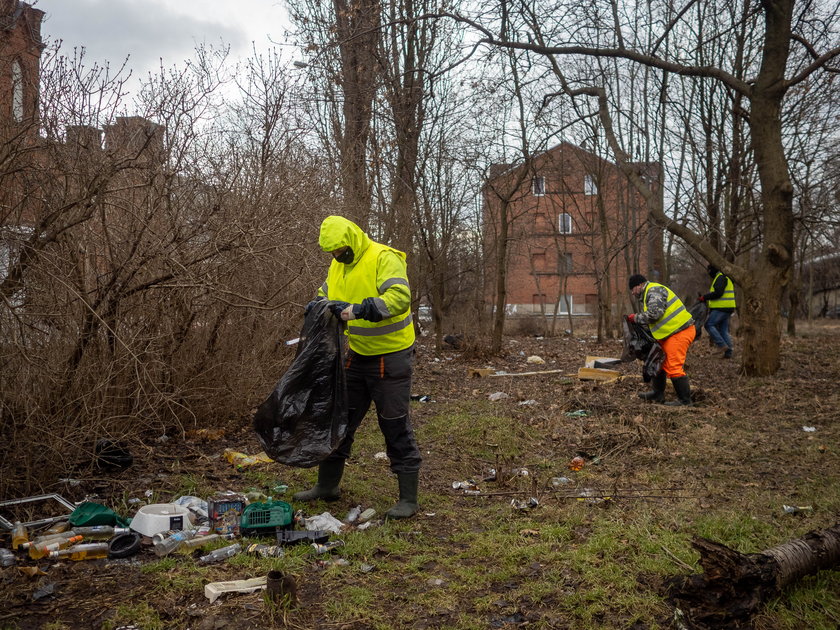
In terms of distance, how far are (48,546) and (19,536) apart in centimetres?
23

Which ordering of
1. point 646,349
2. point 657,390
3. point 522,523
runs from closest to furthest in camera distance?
point 522,523 < point 657,390 < point 646,349

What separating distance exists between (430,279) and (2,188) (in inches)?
413

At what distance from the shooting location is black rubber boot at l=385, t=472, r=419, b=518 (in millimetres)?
4467

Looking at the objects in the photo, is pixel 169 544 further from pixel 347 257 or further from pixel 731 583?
pixel 731 583

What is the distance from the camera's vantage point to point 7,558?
3.59 meters

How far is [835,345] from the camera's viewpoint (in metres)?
15.5

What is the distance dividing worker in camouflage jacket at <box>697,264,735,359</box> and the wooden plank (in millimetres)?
3149

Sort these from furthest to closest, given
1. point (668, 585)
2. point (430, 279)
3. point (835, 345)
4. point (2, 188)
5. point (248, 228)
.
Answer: point (835, 345) → point (430, 279) → point (248, 228) → point (2, 188) → point (668, 585)

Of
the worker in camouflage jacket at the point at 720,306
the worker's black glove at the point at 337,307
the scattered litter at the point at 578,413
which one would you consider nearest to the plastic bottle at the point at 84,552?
the worker's black glove at the point at 337,307

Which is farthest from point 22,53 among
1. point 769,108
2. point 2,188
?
point 769,108

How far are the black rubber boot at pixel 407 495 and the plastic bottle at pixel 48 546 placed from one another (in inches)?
72.3

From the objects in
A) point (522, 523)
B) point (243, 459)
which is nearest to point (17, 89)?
point (243, 459)

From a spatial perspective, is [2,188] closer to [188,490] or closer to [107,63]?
[107,63]

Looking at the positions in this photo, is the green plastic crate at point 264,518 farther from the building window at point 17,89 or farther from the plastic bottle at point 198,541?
the building window at point 17,89
